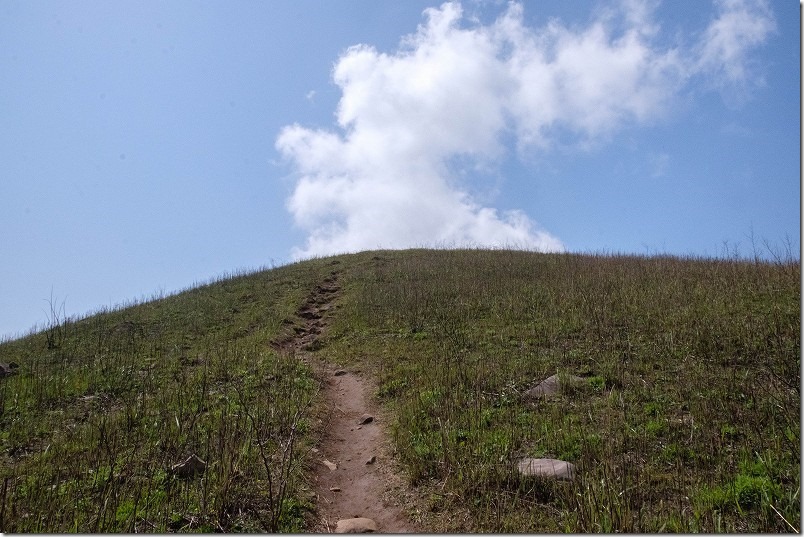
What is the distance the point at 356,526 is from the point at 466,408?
283 centimetres

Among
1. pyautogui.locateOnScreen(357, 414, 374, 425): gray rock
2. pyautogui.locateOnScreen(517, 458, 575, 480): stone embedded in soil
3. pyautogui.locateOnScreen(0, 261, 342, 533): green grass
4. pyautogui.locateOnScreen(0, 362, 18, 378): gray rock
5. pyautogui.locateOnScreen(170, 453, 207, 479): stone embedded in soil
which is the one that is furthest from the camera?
pyautogui.locateOnScreen(0, 362, 18, 378): gray rock

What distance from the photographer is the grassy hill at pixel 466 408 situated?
15.2ft

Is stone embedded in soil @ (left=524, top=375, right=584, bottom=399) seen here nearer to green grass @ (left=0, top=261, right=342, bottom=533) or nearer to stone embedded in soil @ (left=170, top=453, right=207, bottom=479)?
green grass @ (left=0, top=261, right=342, bottom=533)

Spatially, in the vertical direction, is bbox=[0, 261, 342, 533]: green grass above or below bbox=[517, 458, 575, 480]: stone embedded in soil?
above

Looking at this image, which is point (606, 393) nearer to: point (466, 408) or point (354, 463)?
point (466, 408)

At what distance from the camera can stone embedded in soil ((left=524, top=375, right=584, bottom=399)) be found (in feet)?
25.1

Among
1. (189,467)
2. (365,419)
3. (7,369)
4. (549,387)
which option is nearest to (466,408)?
(549,387)

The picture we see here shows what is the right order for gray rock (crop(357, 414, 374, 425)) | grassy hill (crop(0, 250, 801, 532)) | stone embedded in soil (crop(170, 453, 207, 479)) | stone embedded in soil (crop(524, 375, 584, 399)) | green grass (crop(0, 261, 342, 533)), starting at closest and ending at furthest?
1. grassy hill (crop(0, 250, 801, 532))
2. green grass (crop(0, 261, 342, 533))
3. stone embedded in soil (crop(170, 453, 207, 479))
4. stone embedded in soil (crop(524, 375, 584, 399))
5. gray rock (crop(357, 414, 374, 425))

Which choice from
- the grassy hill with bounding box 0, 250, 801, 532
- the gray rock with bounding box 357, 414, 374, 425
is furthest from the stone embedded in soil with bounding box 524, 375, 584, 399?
the gray rock with bounding box 357, 414, 374, 425

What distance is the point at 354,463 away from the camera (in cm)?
656

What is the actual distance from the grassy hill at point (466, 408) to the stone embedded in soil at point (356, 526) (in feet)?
1.33

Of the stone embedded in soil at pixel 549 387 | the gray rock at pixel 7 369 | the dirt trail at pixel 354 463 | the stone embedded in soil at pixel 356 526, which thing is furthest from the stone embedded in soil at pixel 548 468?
the gray rock at pixel 7 369

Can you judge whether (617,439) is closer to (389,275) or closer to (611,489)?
(611,489)

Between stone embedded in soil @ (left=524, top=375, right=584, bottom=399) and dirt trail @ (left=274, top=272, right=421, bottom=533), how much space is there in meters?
2.44
